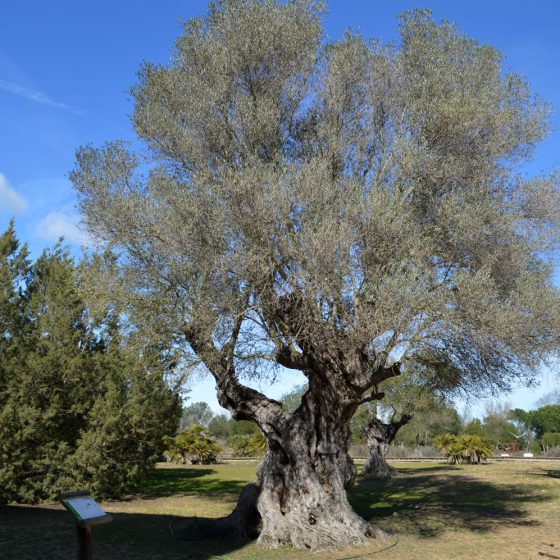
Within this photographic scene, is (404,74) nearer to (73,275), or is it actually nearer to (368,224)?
(368,224)

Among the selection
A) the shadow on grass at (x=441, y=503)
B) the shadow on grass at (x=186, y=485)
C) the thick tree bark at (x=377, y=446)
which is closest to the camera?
the shadow on grass at (x=441, y=503)

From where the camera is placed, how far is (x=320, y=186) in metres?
12.0

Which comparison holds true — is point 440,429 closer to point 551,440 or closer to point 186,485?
point 551,440

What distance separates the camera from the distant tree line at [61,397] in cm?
1933

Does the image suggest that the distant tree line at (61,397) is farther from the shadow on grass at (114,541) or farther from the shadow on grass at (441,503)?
the shadow on grass at (441,503)

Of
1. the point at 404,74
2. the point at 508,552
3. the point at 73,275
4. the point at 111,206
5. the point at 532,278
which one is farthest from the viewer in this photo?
the point at 73,275

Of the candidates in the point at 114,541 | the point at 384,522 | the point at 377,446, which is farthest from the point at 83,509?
the point at 377,446

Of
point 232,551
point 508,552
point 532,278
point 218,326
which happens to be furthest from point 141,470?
point 532,278

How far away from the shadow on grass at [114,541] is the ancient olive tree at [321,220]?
1.64m

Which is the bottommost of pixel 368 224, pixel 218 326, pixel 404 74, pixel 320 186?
pixel 218 326

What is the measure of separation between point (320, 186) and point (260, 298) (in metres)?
2.47

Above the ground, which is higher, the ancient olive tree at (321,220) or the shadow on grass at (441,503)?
the ancient olive tree at (321,220)

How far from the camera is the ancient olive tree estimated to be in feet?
37.8

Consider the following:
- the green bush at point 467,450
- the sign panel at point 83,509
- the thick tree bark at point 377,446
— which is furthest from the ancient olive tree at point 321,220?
the green bush at point 467,450
